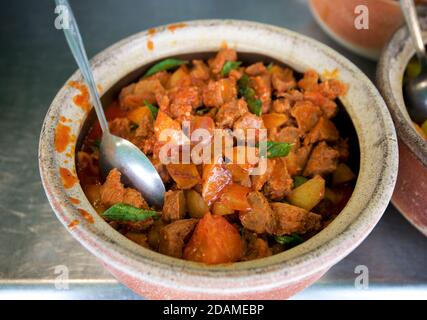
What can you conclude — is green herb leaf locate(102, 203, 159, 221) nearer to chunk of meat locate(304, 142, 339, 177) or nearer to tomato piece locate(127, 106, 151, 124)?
tomato piece locate(127, 106, 151, 124)

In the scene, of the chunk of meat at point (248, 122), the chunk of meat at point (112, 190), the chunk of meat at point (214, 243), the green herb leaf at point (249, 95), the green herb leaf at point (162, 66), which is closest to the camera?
the chunk of meat at point (214, 243)

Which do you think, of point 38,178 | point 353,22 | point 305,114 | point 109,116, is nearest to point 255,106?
point 305,114

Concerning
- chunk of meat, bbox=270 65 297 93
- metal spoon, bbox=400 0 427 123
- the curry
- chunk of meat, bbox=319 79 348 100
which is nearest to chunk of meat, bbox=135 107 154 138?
the curry

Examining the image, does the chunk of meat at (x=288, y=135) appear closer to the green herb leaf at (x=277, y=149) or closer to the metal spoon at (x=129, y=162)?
the green herb leaf at (x=277, y=149)

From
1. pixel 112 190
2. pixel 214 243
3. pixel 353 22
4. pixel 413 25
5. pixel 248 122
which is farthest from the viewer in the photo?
pixel 353 22

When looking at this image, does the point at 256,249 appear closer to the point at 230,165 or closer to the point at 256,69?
the point at 230,165

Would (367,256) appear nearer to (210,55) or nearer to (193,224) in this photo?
(193,224)

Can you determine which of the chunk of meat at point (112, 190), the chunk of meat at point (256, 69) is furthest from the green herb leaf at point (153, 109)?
the chunk of meat at point (256, 69)
